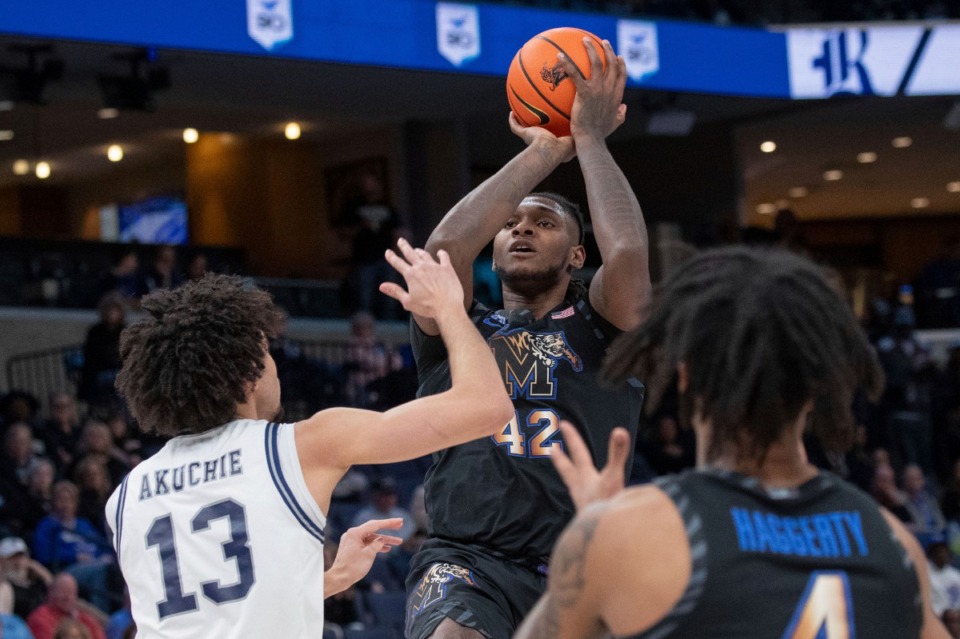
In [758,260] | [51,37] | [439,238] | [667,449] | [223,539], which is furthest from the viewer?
[667,449]

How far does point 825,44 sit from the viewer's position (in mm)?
16625

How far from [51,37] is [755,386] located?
11.5m

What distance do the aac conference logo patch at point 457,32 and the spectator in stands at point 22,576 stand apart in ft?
23.8

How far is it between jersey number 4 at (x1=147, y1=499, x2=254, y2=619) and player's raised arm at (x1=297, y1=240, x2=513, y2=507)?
0.20m

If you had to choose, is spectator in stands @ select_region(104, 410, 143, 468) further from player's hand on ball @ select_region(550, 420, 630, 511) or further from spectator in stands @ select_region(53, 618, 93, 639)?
player's hand on ball @ select_region(550, 420, 630, 511)

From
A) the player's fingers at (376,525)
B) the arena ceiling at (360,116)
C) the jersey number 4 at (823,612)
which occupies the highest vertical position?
the arena ceiling at (360,116)

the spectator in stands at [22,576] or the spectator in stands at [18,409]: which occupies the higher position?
the spectator in stands at [18,409]

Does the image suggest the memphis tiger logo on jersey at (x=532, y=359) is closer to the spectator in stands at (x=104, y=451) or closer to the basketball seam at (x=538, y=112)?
the basketball seam at (x=538, y=112)

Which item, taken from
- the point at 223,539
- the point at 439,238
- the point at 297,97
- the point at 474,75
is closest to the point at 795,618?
the point at 223,539

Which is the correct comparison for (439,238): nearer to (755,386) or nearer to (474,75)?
(755,386)

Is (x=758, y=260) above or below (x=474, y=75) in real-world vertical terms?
below

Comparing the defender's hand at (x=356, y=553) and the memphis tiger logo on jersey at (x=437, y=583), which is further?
the memphis tiger logo on jersey at (x=437, y=583)

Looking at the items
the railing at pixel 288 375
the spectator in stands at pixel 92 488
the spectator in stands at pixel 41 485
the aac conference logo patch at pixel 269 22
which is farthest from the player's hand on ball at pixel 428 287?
the aac conference logo patch at pixel 269 22

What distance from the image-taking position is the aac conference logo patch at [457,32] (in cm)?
1464
